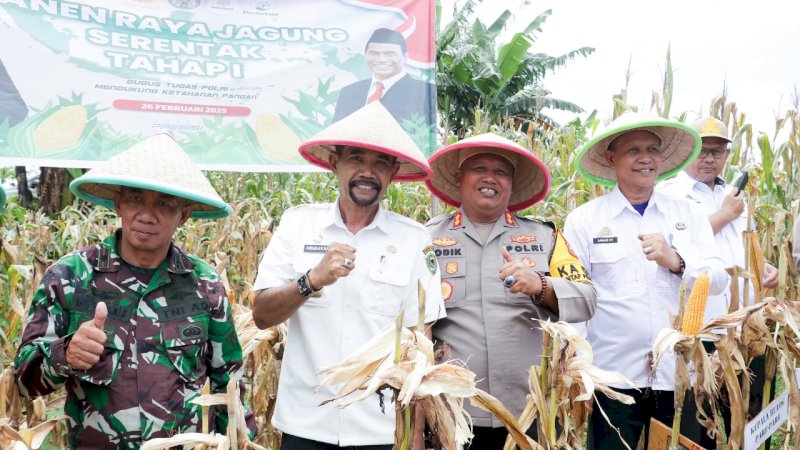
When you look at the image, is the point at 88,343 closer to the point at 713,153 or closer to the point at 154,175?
the point at 154,175

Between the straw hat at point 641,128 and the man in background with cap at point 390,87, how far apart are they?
131 cm

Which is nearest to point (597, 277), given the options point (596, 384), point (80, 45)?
point (596, 384)

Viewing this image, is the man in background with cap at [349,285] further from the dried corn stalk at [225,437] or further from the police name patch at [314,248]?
the dried corn stalk at [225,437]

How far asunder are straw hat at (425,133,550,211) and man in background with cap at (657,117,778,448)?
37.3 inches

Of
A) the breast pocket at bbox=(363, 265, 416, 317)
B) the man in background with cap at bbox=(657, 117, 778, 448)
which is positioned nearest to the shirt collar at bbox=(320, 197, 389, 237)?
the breast pocket at bbox=(363, 265, 416, 317)

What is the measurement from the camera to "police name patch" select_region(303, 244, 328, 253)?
7.12ft

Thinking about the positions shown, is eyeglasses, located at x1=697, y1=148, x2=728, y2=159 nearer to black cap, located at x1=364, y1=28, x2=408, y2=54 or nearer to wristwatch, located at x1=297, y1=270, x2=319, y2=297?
black cap, located at x1=364, y1=28, x2=408, y2=54

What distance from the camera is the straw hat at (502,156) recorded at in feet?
7.58

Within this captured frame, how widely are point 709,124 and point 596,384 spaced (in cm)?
232

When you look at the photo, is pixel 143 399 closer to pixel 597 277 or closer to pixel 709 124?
pixel 597 277

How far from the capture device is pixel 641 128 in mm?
2611

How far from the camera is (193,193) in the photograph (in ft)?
5.83

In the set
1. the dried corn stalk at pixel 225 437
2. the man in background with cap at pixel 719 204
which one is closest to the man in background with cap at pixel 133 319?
the dried corn stalk at pixel 225 437

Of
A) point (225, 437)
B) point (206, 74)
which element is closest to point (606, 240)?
point (225, 437)
